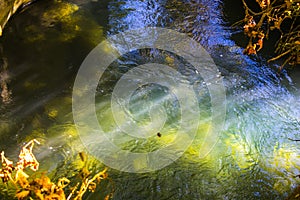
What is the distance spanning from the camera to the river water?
Answer: 427 cm

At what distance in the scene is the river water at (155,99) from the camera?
427cm

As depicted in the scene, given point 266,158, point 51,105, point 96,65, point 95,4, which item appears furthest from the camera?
point 95,4

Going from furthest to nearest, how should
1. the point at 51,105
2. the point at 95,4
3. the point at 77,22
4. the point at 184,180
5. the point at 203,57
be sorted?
the point at 95,4 < the point at 77,22 < the point at 203,57 < the point at 51,105 < the point at 184,180

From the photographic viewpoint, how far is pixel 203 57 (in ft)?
20.8

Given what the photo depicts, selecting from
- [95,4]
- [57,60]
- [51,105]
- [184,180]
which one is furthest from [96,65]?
[184,180]

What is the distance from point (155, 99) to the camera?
5.41 meters

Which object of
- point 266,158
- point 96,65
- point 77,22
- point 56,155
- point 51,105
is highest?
point 77,22

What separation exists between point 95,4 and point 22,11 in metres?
1.65

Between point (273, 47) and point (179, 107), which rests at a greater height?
point (273, 47)

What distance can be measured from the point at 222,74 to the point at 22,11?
463 centimetres

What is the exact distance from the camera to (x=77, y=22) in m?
6.94

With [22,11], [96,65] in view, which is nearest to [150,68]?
[96,65]

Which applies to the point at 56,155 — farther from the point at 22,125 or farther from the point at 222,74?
the point at 222,74

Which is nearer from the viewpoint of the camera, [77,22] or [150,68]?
[150,68]
